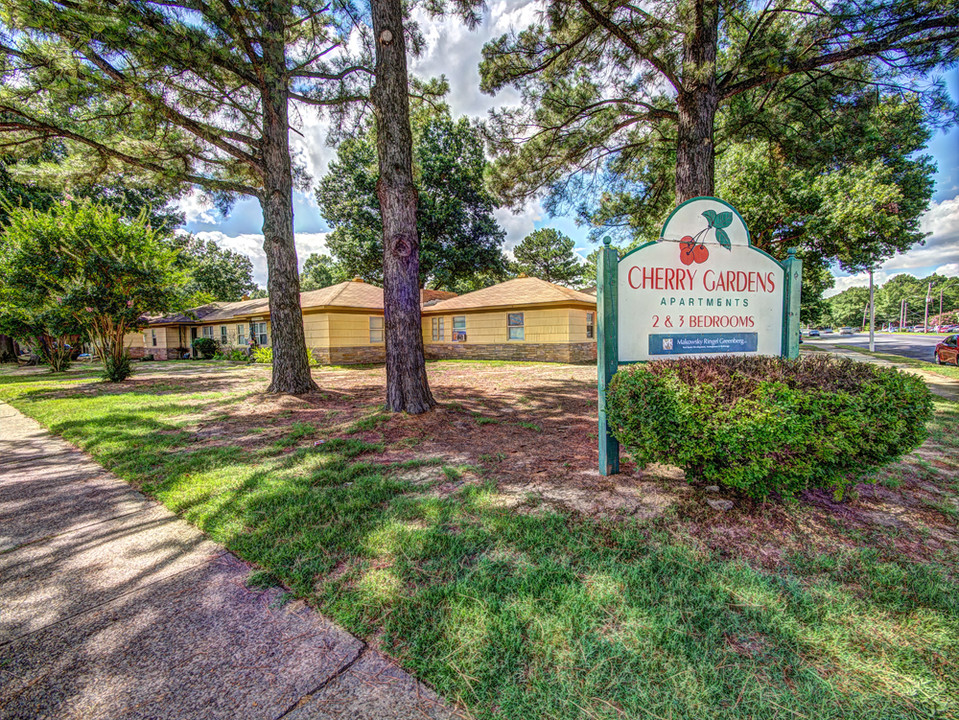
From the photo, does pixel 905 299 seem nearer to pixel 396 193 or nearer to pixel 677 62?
pixel 677 62

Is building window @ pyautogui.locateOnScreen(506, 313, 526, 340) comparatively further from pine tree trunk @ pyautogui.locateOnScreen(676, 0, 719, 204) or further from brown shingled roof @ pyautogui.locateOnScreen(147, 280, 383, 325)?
pine tree trunk @ pyautogui.locateOnScreen(676, 0, 719, 204)

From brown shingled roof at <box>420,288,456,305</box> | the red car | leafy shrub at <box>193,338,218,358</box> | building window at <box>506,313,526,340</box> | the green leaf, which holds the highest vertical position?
brown shingled roof at <box>420,288,456,305</box>

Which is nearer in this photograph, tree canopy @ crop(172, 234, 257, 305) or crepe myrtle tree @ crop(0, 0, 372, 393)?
crepe myrtle tree @ crop(0, 0, 372, 393)

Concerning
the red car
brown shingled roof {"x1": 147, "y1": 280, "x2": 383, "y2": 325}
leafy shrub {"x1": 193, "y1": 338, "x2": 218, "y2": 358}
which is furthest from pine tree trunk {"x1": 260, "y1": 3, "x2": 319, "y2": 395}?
the red car

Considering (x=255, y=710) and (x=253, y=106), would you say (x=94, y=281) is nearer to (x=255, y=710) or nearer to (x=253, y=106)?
(x=253, y=106)

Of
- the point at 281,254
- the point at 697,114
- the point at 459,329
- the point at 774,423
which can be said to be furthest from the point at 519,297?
the point at 774,423

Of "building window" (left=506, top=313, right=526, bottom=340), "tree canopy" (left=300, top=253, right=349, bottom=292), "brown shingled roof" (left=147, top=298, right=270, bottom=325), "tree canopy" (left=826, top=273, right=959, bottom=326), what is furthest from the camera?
"tree canopy" (left=826, top=273, right=959, bottom=326)

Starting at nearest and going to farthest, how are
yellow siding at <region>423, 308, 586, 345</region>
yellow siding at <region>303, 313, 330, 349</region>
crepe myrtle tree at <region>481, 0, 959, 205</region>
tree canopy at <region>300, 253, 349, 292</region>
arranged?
crepe myrtle tree at <region>481, 0, 959, 205</region> < yellow siding at <region>423, 308, 586, 345</region> < yellow siding at <region>303, 313, 330, 349</region> < tree canopy at <region>300, 253, 349, 292</region>

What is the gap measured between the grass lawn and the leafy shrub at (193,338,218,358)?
2173 centimetres

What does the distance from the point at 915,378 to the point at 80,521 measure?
20.6 feet

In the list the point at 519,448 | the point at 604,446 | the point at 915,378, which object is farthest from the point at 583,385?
the point at 915,378

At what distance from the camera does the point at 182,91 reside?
7.29 meters

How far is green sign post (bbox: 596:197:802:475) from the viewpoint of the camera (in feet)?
11.4

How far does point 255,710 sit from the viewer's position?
57.0 inches
